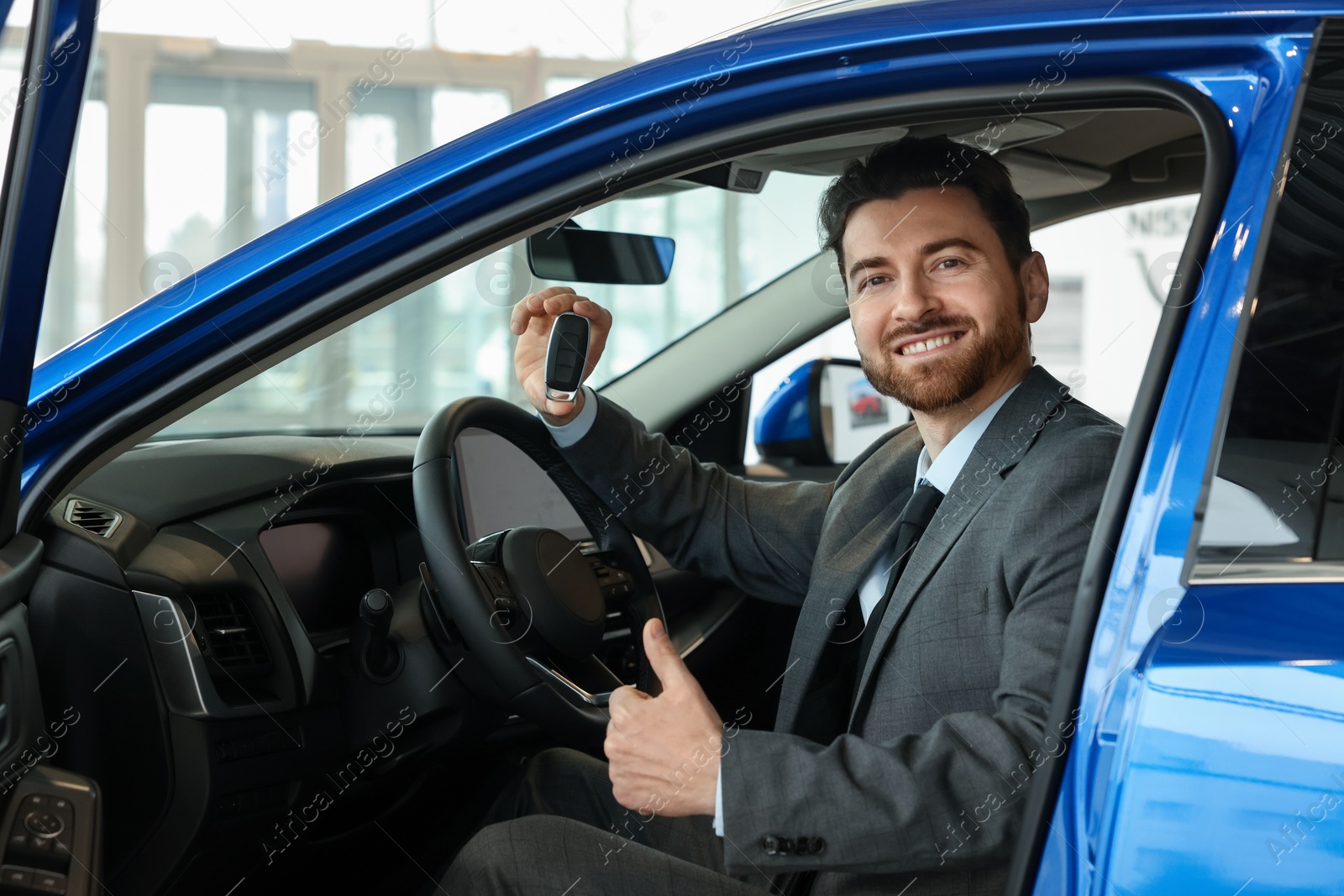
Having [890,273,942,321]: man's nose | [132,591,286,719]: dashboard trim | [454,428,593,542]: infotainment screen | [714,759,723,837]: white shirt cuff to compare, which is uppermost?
[890,273,942,321]: man's nose

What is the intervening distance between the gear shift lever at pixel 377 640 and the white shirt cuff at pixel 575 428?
1.14ft

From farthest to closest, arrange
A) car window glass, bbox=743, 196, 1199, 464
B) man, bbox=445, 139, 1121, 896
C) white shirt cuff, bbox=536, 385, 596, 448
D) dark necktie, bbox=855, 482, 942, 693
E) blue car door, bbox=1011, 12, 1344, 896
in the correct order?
car window glass, bbox=743, 196, 1199, 464
white shirt cuff, bbox=536, 385, 596, 448
dark necktie, bbox=855, 482, 942, 693
man, bbox=445, 139, 1121, 896
blue car door, bbox=1011, 12, 1344, 896

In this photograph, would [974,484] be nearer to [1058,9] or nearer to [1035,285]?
[1035,285]

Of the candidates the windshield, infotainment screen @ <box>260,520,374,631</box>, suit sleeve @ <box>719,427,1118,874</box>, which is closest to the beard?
suit sleeve @ <box>719,427,1118,874</box>

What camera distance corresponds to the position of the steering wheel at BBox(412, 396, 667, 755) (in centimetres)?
146

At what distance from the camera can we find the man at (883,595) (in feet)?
3.43

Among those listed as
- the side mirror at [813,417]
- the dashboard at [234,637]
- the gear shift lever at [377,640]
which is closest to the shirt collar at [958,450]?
the dashboard at [234,637]

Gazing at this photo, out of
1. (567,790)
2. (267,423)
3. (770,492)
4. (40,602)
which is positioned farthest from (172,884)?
(267,423)

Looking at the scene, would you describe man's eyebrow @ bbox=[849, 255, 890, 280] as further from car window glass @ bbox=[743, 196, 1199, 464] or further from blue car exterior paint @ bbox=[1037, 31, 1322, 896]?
car window glass @ bbox=[743, 196, 1199, 464]

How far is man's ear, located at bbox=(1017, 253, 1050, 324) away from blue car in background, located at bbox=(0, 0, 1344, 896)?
7.3 inches

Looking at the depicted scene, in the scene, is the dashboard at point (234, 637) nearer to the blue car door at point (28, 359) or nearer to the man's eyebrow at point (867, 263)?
the blue car door at point (28, 359)

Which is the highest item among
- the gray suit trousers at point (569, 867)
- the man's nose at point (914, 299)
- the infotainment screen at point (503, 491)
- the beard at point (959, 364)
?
the man's nose at point (914, 299)

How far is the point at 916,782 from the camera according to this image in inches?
40.6

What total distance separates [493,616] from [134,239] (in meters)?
4.27
